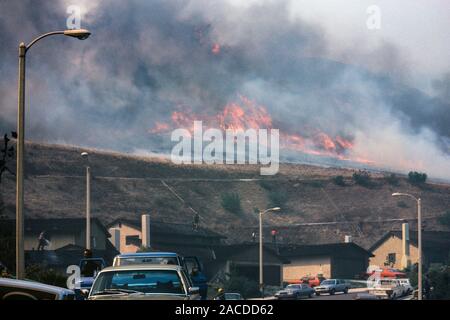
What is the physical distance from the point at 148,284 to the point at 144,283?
0.43 metres

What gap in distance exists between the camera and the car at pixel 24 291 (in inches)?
586

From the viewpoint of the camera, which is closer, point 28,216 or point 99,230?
point 99,230

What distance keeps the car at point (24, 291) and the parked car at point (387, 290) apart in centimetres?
6894

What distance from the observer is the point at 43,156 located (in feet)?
655

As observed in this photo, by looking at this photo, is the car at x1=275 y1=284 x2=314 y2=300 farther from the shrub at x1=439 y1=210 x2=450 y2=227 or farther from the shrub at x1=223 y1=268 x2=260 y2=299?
the shrub at x1=439 y1=210 x2=450 y2=227

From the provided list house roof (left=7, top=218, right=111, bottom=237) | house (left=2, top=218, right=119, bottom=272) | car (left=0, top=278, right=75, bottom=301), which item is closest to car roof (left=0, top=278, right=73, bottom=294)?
car (left=0, top=278, right=75, bottom=301)

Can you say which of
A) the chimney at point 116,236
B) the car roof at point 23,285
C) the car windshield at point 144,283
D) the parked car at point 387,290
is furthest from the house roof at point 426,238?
the car roof at point 23,285

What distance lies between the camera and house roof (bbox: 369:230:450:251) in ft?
487

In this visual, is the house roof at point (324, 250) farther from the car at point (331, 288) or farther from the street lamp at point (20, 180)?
the street lamp at point (20, 180)

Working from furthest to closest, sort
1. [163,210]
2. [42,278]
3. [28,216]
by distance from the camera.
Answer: [163,210]
[28,216]
[42,278]

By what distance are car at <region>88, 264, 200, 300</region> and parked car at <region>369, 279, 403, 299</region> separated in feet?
210
